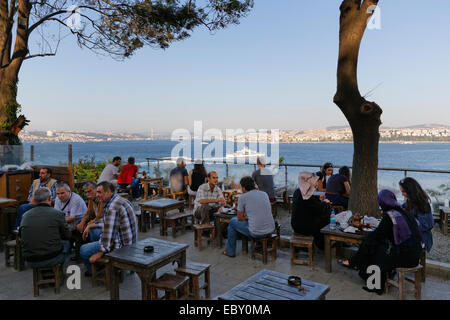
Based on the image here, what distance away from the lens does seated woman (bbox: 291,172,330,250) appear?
4031mm

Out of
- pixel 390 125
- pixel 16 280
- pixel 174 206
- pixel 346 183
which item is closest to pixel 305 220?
pixel 346 183

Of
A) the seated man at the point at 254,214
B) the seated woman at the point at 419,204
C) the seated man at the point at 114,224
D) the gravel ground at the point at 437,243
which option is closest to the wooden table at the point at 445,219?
the gravel ground at the point at 437,243

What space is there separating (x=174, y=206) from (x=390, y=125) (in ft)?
274

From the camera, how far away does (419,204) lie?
3271 millimetres

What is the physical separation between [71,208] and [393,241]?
412cm

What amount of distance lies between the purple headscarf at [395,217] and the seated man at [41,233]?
11.6 ft

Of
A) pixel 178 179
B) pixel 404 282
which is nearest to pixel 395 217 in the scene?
pixel 404 282

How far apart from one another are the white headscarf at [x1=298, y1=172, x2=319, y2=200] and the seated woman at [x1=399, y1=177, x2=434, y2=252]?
1028 millimetres

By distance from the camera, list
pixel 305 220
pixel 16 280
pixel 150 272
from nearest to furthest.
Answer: pixel 150 272 → pixel 16 280 → pixel 305 220

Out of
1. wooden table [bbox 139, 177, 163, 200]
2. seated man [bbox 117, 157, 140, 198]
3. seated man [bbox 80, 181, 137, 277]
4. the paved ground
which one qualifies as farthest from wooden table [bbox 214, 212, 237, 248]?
seated man [bbox 117, 157, 140, 198]

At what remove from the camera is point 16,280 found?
366cm

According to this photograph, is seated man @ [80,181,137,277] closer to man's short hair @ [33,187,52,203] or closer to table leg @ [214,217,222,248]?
man's short hair @ [33,187,52,203]

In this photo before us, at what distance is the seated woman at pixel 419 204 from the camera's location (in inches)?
129
